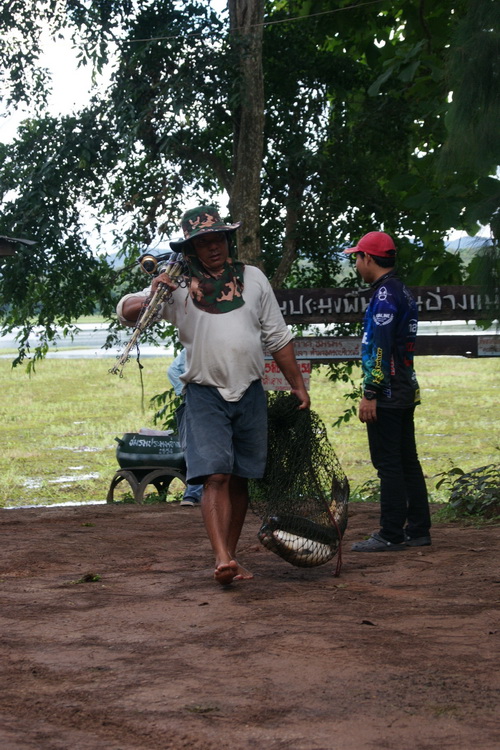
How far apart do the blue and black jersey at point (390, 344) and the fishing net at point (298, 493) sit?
49cm

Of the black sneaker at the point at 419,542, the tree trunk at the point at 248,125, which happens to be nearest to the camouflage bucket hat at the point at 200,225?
the black sneaker at the point at 419,542

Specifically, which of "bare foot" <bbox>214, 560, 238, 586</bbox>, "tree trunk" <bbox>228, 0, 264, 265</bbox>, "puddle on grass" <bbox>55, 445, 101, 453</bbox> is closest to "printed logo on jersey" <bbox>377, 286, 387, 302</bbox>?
"bare foot" <bbox>214, 560, 238, 586</bbox>

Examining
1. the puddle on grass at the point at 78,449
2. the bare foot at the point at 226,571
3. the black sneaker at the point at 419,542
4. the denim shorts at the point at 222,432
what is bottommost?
the puddle on grass at the point at 78,449

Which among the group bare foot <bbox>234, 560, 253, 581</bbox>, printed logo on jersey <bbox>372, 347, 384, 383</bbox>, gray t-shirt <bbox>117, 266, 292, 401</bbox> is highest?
gray t-shirt <bbox>117, 266, 292, 401</bbox>

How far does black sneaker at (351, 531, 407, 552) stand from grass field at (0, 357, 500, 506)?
2.91 meters

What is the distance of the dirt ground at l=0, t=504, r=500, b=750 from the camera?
3176mm

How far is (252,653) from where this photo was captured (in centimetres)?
397

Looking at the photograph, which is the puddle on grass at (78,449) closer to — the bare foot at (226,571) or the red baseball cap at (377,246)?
the red baseball cap at (377,246)

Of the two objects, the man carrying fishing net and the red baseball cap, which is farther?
the red baseball cap

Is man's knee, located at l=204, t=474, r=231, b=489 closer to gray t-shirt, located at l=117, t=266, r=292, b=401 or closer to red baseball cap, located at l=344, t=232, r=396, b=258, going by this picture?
gray t-shirt, located at l=117, t=266, r=292, b=401

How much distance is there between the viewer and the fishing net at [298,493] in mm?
5469

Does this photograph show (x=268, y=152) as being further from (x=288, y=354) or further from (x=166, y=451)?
(x=288, y=354)

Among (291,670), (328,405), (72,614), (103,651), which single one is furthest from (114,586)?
(328,405)

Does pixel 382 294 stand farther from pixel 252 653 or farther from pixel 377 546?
pixel 252 653
